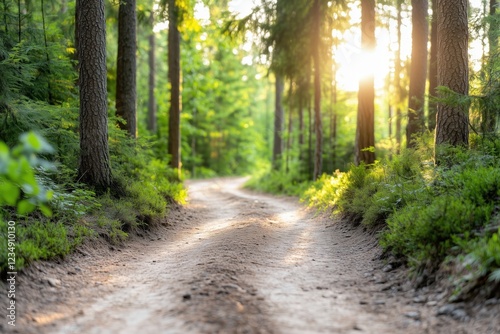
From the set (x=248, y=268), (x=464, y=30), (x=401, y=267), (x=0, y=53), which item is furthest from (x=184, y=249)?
(x=464, y=30)

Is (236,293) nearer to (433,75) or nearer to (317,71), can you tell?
(433,75)

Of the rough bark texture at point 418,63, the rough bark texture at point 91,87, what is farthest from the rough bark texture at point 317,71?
the rough bark texture at point 91,87

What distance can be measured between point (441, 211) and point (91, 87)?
767 cm

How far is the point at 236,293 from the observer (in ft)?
17.4

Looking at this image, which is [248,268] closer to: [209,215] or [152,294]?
[152,294]

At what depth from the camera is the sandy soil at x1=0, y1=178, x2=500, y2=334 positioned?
179 inches

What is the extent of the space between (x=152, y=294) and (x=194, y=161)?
35.0 metres

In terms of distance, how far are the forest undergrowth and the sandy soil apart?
1.11 feet

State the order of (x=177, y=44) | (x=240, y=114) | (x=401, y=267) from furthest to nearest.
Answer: (x=240, y=114) < (x=177, y=44) < (x=401, y=267)

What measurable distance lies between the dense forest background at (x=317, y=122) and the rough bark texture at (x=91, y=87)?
0.03m

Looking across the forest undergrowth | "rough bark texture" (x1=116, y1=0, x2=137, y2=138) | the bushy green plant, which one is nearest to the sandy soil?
the forest undergrowth

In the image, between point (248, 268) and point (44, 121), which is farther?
point (44, 121)

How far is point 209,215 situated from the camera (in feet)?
45.5

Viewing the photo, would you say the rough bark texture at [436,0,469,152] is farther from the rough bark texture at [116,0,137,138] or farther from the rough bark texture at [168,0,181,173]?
the rough bark texture at [168,0,181,173]
